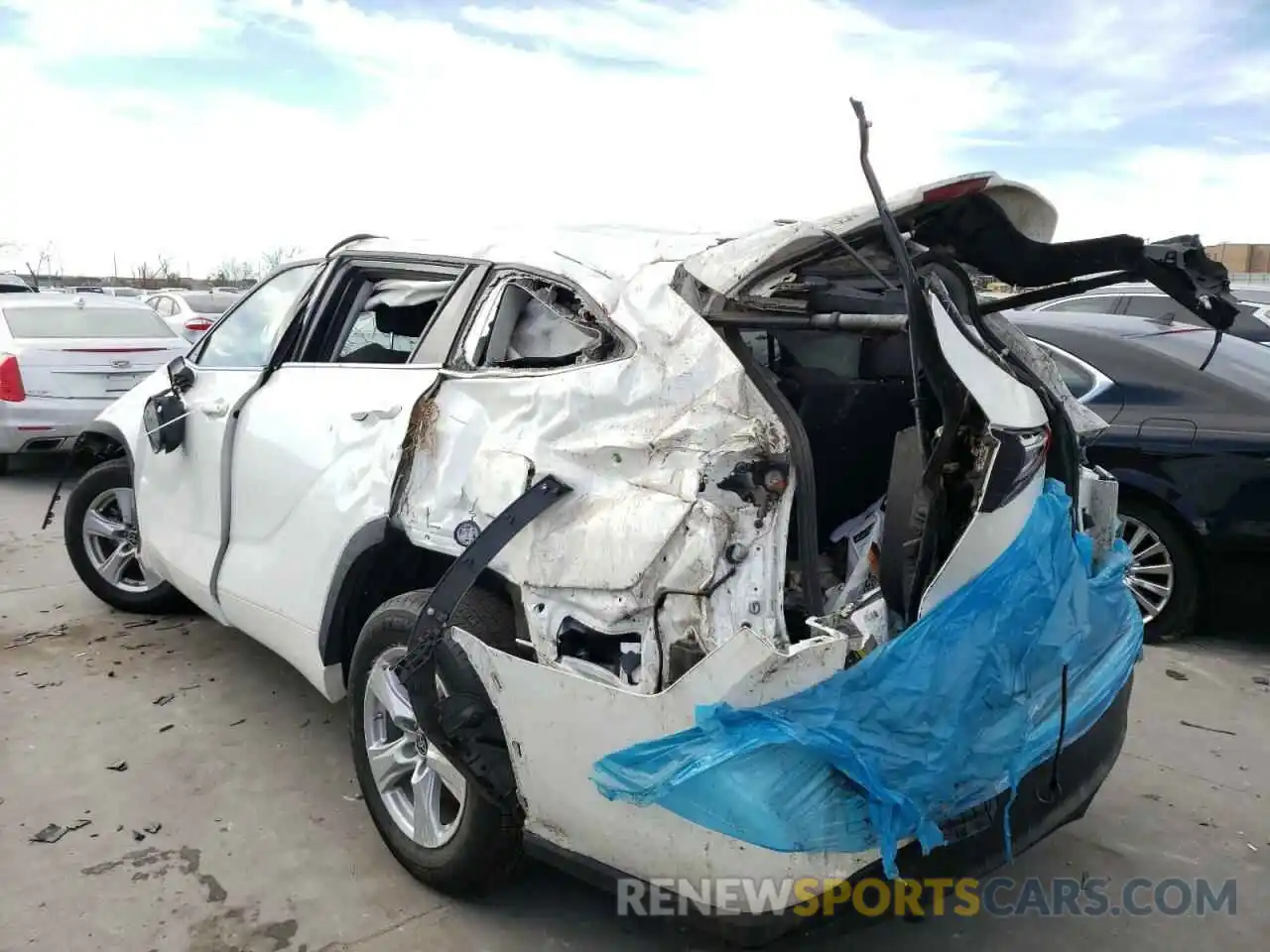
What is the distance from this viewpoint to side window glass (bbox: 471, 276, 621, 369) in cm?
289

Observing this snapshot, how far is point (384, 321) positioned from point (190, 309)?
1176 cm

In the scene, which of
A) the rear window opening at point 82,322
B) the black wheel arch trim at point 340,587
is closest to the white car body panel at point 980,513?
the black wheel arch trim at point 340,587

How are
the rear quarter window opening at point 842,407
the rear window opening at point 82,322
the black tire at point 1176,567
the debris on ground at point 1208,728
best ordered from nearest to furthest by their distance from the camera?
the rear quarter window opening at point 842,407 → the debris on ground at point 1208,728 → the black tire at point 1176,567 → the rear window opening at point 82,322

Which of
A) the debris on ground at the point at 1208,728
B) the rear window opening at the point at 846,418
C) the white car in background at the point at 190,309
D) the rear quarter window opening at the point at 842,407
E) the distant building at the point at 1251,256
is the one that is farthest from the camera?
the distant building at the point at 1251,256

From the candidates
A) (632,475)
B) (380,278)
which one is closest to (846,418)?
(632,475)

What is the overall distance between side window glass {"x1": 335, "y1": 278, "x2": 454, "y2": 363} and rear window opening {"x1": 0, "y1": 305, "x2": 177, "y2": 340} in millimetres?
6047

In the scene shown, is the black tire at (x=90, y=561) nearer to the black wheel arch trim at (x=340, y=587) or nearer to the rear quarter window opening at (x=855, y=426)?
the black wheel arch trim at (x=340, y=587)

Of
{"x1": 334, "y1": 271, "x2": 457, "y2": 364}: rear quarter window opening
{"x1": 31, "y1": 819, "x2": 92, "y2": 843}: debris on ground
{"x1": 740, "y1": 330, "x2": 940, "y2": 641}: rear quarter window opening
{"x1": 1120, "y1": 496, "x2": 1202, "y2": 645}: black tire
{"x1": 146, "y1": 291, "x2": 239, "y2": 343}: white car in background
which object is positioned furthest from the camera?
{"x1": 146, "y1": 291, "x2": 239, "y2": 343}: white car in background

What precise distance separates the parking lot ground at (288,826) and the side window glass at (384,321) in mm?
1469

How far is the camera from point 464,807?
2.75 metres

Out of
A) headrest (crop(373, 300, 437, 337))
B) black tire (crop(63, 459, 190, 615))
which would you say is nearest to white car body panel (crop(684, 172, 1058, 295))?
headrest (crop(373, 300, 437, 337))

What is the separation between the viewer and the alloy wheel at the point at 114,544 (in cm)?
521

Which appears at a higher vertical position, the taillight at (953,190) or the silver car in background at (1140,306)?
the taillight at (953,190)

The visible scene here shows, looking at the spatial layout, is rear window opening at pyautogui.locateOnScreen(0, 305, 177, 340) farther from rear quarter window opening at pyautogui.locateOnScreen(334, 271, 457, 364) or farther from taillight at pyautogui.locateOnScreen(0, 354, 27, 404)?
rear quarter window opening at pyautogui.locateOnScreen(334, 271, 457, 364)
